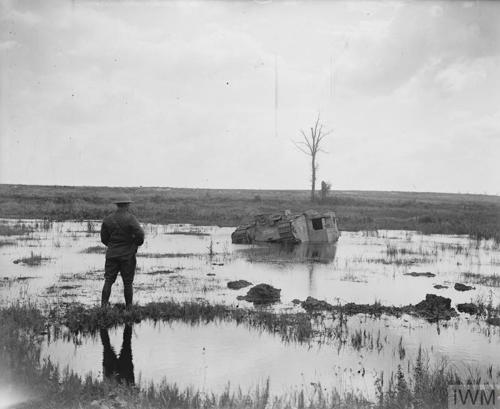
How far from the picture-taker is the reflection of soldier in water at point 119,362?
6961 mm

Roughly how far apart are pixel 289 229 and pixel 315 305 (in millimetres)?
13924

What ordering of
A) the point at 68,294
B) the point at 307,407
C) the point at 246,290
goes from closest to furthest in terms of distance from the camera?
the point at 307,407, the point at 68,294, the point at 246,290

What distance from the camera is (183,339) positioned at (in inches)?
347

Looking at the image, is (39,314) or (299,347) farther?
(39,314)

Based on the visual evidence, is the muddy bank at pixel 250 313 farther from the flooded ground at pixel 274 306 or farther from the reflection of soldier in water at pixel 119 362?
the reflection of soldier in water at pixel 119 362

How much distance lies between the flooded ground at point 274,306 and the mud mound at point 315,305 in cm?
30

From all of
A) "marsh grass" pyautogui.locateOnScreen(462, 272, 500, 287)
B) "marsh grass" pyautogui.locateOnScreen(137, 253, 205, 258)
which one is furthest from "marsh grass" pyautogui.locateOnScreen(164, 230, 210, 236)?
"marsh grass" pyautogui.locateOnScreen(462, 272, 500, 287)

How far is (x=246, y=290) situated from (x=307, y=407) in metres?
7.68

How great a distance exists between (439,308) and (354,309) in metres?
1.78

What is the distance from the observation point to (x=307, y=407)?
5.72 m

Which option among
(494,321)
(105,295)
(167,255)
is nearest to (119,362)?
(105,295)

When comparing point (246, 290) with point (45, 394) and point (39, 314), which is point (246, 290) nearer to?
point (39, 314)

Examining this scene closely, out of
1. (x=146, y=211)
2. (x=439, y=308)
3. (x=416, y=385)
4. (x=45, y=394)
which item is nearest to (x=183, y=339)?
(x=45, y=394)

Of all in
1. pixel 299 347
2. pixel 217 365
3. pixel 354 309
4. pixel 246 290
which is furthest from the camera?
pixel 246 290
